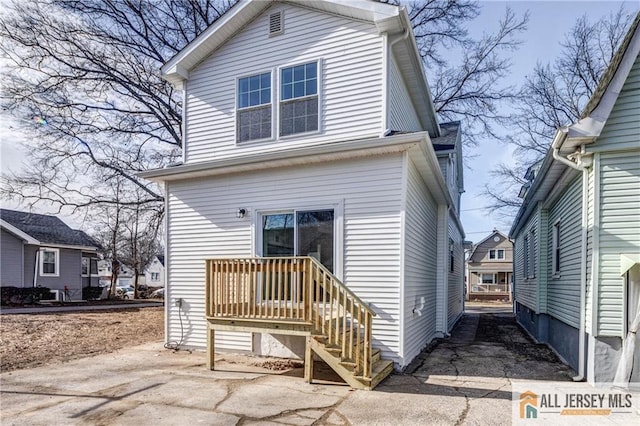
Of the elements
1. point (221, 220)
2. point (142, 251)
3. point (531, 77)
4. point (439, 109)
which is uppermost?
point (531, 77)

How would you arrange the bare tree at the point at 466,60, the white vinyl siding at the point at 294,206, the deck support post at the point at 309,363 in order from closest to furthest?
1. the deck support post at the point at 309,363
2. the white vinyl siding at the point at 294,206
3. the bare tree at the point at 466,60

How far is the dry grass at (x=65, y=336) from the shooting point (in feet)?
24.5

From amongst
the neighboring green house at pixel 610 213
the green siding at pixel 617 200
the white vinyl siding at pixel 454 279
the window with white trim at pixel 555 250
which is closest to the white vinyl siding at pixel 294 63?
the neighboring green house at pixel 610 213

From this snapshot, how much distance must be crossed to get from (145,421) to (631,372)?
6.29 metres

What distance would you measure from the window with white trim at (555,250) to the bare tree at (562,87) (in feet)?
36.5

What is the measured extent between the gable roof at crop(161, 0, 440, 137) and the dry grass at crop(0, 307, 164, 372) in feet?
20.5

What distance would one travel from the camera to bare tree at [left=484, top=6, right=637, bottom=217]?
55.6ft

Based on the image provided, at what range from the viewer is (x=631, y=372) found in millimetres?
5184

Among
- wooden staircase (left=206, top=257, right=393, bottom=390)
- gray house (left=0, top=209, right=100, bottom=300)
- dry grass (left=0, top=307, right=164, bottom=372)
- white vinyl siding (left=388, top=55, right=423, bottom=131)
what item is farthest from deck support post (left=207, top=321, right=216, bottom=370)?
gray house (left=0, top=209, right=100, bottom=300)

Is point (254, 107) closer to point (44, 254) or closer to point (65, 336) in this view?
point (65, 336)

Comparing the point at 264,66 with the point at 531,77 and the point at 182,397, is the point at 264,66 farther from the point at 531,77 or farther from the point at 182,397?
the point at 531,77

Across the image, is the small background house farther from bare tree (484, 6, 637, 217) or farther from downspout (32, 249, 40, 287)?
downspout (32, 249, 40, 287)

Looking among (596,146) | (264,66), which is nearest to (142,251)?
(264,66)

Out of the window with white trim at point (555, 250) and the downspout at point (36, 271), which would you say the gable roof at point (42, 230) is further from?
the window with white trim at point (555, 250)
